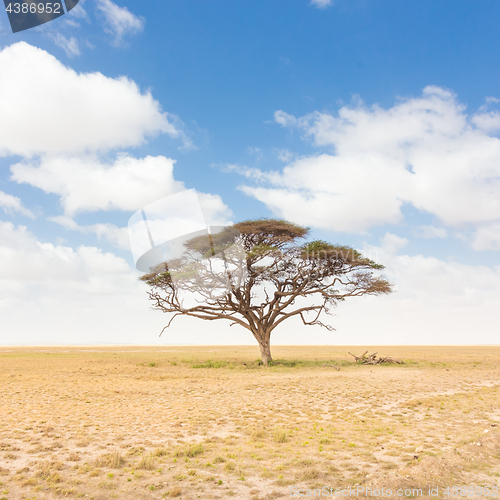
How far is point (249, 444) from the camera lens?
8.33m

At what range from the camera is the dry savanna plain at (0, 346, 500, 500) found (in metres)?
5.97

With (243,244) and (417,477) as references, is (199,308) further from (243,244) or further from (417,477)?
(417,477)

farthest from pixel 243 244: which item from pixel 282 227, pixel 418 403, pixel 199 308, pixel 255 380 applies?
pixel 418 403

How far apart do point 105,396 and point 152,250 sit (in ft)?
40.0

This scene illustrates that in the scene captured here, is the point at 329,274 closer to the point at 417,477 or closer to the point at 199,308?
the point at 199,308

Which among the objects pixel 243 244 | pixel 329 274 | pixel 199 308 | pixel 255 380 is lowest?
pixel 255 380

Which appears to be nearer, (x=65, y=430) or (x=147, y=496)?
(x=147, y=496)

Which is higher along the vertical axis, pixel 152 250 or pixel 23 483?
pixel 152 250

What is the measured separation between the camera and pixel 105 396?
1542cm

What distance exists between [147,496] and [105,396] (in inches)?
427

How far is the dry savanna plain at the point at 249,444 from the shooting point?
5973 mm

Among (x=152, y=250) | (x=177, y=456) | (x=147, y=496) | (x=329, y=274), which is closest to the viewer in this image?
(x=147, y=496)

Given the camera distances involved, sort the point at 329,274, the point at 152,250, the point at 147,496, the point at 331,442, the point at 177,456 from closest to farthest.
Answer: the point at 147,496
the point at 177,456
the point at 331,442
the point at 152,250
the point at 329,274

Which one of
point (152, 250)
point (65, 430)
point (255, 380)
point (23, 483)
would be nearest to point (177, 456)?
point (23, 483)
